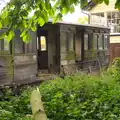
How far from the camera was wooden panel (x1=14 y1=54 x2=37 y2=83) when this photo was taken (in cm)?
1262

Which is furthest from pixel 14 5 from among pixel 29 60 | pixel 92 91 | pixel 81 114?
pixel 29 60

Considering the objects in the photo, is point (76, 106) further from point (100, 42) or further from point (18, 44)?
point (100, 42)

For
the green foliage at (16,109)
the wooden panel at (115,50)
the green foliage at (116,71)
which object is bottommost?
the green foliage at (16,109)

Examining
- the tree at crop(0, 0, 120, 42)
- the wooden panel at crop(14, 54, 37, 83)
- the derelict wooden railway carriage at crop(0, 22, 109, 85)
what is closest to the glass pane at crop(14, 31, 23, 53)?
the derelict wooden railway carriage at crop(0, 22, 109, 85)

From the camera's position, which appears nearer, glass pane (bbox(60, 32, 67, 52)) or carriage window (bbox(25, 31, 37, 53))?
carriage window (bbox(25, 31, 37, 53))

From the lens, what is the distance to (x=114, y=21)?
2905 cm

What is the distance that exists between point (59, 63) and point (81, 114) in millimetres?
9915

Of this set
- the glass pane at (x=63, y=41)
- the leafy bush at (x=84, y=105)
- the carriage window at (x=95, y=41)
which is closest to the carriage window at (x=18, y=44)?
the glass pane at (x=63, y=41)

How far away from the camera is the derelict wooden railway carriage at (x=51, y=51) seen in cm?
1239

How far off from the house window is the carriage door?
40.5 ft

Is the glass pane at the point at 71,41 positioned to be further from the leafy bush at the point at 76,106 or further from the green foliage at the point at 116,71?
the leafy bush at the point at 76,106

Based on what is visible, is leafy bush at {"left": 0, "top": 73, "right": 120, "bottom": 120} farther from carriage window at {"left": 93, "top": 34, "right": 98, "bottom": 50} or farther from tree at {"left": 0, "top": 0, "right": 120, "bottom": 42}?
carriage window at {"left": 93, "top": 34, "right": 98, "bottom": 50}

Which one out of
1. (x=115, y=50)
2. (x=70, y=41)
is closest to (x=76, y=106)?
(x=70, y=41)

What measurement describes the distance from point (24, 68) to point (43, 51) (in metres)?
4.28
